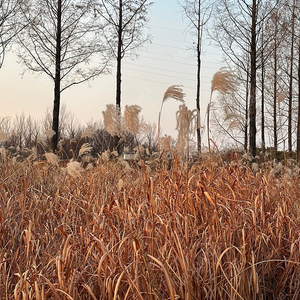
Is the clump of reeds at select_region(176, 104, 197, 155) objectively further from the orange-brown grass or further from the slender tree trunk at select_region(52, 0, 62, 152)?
the slender tree trunk at select_region(52, 0, 62, 152)

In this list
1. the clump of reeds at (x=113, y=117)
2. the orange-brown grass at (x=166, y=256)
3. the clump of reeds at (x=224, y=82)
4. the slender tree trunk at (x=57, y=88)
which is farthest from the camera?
the slender tree trunk at (x=57, y=88)

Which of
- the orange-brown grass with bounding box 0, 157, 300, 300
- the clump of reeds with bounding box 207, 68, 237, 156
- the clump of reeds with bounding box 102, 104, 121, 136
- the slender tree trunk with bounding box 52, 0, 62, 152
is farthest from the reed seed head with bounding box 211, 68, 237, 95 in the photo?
the slender tree trunk with bounding box 52, 0, 62, 152

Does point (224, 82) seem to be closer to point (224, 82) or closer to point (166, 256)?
point (224, 82)

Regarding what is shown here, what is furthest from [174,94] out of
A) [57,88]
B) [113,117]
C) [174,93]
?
[57,88]

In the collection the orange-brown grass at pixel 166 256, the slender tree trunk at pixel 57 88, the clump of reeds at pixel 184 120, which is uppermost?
the slender tree trunk at pixel 57 88

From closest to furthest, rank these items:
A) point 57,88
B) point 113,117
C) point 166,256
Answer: point 166,256, point 113,117, point 57,88

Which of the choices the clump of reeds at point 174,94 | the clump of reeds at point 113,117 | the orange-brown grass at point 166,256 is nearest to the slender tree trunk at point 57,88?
the orange-brown grass at point 166,256

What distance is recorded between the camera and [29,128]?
1844 cm

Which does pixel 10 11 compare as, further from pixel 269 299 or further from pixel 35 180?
pixel 269 299

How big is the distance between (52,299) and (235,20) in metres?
10.8

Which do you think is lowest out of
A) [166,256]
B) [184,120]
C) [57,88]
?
[166,256]

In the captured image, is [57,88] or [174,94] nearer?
[174,94]

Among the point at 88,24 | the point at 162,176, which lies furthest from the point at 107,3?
the point at 162,176

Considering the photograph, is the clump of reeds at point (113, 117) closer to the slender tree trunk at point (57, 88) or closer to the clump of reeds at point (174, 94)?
the clump of reeds at point (174, 94)
